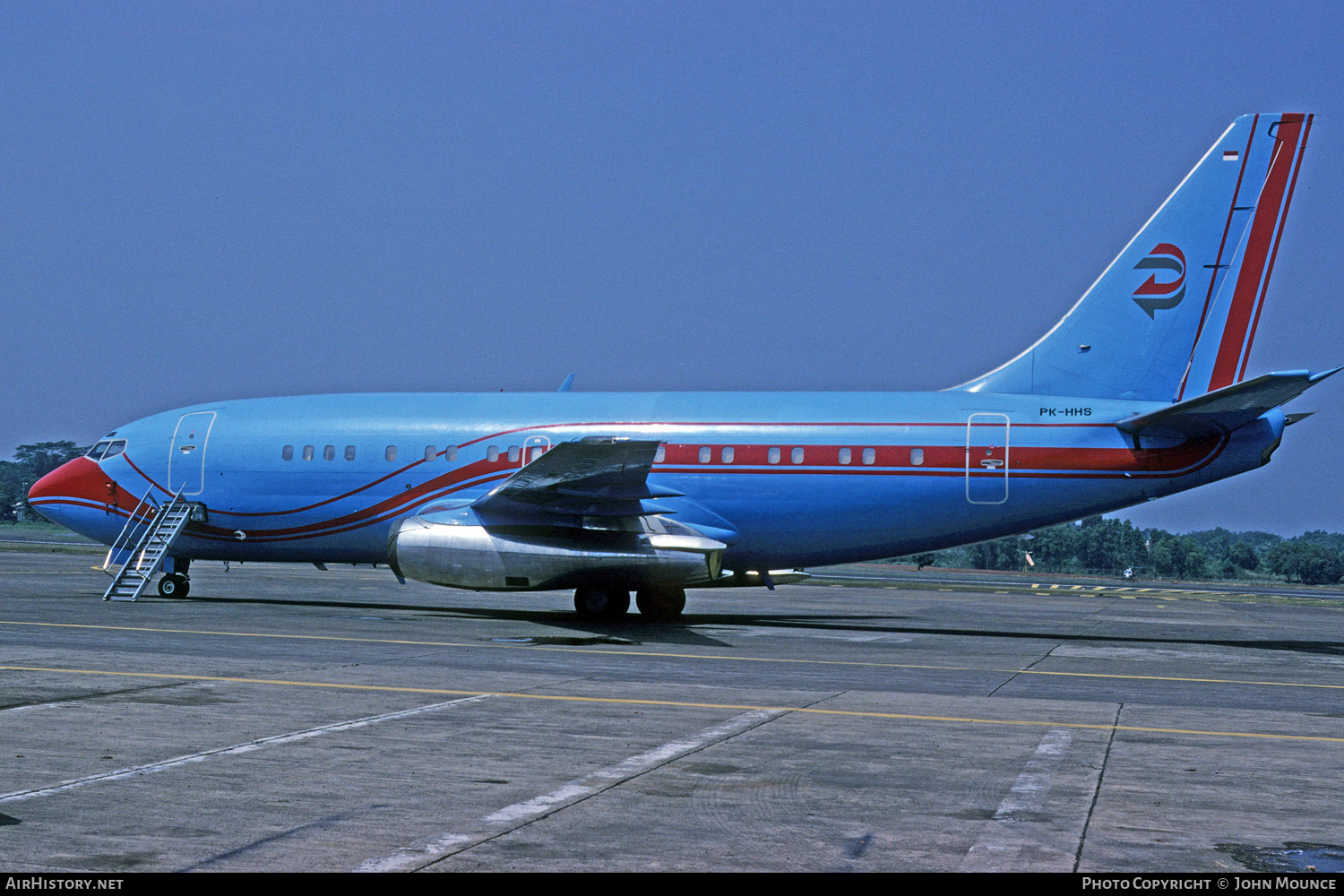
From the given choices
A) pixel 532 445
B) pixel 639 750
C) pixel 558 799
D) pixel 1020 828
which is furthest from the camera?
pixel 532 445

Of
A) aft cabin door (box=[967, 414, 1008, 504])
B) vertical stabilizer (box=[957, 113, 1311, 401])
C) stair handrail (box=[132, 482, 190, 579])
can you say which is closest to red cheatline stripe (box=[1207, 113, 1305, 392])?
Answer: vertical stabilizer (box=[957, 113, 1311, 401])

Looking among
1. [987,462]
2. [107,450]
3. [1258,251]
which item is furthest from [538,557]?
[1258,251]

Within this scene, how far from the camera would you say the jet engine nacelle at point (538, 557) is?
20.8m

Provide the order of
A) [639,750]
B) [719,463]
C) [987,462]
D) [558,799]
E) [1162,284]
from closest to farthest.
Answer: [558,799] < [639,750] < [987,462] < [1162,284] < [719,463]

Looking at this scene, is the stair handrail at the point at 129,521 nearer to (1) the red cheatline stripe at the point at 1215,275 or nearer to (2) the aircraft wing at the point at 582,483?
(2) the aircraft wing at the point at 582,483

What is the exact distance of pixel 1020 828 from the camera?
297 inches

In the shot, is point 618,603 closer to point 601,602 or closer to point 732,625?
point 601,602

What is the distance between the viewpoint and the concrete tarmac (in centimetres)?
691

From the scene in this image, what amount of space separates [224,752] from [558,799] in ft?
10.0

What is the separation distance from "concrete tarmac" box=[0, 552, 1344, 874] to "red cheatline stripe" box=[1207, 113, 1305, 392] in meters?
5.22

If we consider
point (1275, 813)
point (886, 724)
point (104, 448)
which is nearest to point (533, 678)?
point (886, 724)

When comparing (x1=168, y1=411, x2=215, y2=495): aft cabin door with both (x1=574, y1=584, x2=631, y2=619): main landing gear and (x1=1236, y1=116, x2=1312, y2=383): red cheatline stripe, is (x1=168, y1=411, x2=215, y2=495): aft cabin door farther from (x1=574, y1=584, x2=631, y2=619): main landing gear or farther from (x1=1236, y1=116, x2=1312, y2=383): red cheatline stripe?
(x1=1236, y1=116, x2=1312, y2=383): red cheatline stripe

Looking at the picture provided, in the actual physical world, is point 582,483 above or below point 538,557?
above

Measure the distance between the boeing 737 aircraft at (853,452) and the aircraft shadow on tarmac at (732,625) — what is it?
0.85m
